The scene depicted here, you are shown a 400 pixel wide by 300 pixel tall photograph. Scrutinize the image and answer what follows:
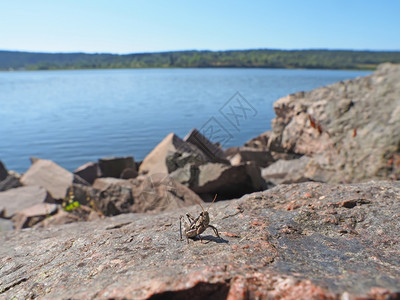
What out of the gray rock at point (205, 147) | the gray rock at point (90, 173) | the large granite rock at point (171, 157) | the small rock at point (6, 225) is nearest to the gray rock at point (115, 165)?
the gray rock at point (90, 173)

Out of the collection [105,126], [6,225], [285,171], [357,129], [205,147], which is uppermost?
[357,129]

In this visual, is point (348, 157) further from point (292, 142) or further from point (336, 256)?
point (336, 256)

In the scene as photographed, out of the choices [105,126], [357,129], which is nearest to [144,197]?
[357,129]

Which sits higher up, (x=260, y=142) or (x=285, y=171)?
(x=285, y=171)

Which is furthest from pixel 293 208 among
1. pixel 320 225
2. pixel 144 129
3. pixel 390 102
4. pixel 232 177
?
pixel 144 129

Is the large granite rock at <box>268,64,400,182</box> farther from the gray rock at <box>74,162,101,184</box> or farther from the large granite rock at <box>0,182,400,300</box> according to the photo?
the gray rock at <box>74,162,101,184</box>

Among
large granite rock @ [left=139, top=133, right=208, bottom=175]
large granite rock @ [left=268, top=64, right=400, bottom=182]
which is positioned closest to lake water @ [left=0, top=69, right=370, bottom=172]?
large granite rock @ [left=139, top=133, right=208, bottom=175]

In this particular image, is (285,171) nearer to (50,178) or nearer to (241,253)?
(50,178)
